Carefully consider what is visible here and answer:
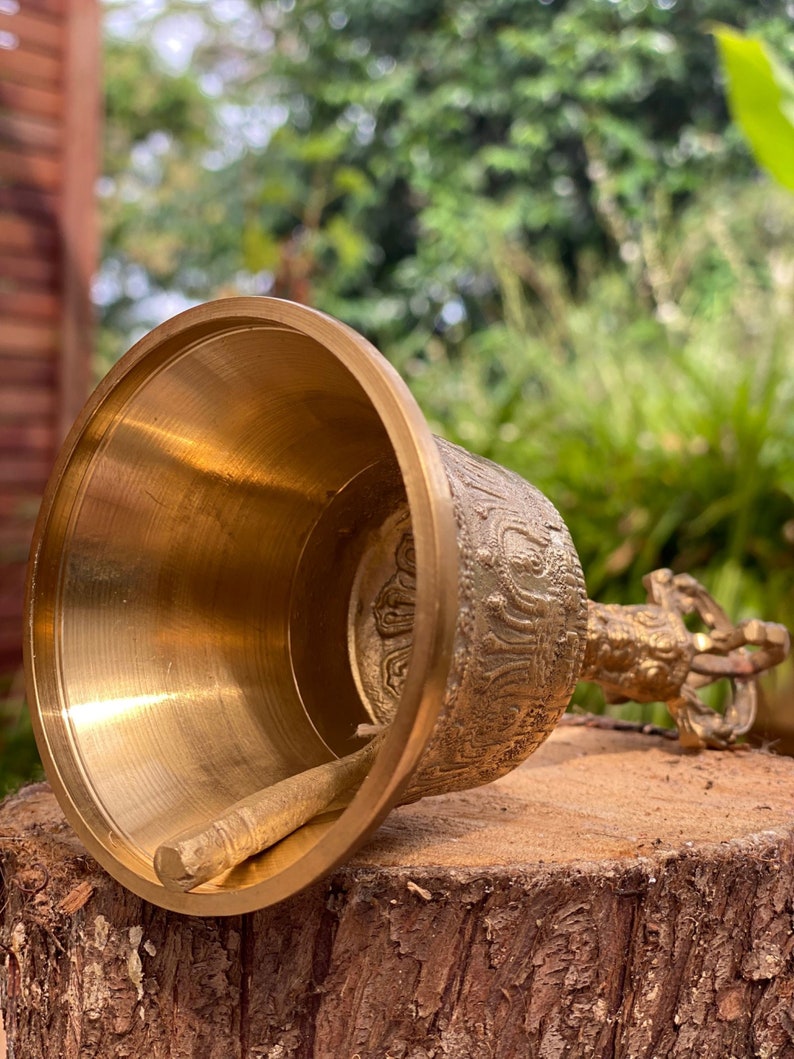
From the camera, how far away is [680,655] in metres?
1.72

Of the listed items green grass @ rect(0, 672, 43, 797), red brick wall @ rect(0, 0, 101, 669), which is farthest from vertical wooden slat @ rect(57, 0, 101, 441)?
green grass @ rect(0, 672, 43, 797)

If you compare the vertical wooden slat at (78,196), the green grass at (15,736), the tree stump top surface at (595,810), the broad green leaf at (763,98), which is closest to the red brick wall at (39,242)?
the vertical wooden slat at (78,196)

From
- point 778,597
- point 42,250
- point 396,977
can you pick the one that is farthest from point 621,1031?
point 42,250

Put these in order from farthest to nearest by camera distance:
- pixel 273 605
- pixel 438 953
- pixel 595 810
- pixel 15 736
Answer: pixel 15 736 → pixel 273 605 → pixel 595 810 → pixel 438 953

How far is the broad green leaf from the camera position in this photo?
2.16 meters

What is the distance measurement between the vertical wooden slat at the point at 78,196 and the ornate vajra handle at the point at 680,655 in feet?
9.78

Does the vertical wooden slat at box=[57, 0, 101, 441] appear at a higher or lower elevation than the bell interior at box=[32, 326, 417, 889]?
higher

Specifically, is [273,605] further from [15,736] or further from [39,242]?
[39,242]

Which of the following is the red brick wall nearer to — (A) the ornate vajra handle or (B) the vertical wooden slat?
(B) the vertical wooden slat

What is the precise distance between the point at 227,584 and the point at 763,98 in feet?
5.44

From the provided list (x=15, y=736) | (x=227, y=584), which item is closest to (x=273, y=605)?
(x=227, y=584)

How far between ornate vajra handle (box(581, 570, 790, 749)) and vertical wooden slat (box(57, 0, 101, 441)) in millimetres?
2982

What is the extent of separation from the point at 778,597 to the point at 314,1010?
222cm

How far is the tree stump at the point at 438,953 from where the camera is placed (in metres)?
1.24
